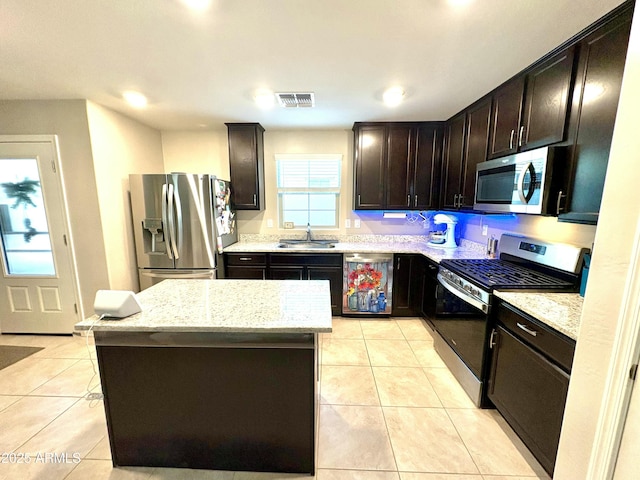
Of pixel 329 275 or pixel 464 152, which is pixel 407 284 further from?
pixel 464 152

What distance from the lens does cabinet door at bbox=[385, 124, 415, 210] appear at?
10.4ft

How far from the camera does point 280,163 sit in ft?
12.0

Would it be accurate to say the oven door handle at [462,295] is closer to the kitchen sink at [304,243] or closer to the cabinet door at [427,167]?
the cabinet door at [427,167]

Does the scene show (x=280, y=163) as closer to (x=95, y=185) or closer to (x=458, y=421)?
(x=95, y=185)

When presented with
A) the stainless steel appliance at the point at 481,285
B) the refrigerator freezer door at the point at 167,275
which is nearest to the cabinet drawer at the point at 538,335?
the stainless steel appliance at the point at 481,285

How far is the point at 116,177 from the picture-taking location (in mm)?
2812

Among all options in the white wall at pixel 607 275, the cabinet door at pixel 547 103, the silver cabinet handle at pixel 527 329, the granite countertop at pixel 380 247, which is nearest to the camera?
the white wall at pixel 607 275

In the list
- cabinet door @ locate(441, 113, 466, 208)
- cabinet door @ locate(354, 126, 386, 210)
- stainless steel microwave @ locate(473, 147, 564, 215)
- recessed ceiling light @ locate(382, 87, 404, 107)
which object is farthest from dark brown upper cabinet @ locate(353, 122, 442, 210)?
stainless steel microwave @ locate(473, 147, 564, 215)

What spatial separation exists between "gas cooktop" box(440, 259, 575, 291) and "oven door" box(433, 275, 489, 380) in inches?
6.1

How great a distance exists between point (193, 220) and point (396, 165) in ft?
8.19

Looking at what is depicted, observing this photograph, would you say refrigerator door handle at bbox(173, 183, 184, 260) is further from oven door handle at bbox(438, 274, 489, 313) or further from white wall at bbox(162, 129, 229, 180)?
oven door handle at bbox(438, 274, 489, 313)

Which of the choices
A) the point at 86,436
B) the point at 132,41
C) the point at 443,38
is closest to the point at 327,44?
the point at 443,38

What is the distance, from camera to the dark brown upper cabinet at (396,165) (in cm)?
317

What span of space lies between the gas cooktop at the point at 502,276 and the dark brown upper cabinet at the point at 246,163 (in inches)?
94.7
